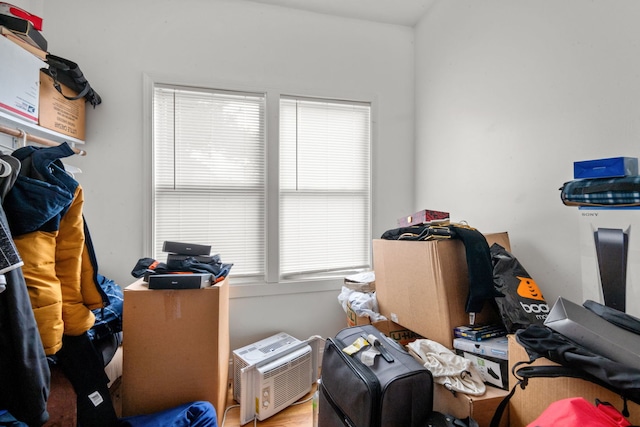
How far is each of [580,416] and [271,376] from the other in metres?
1.46

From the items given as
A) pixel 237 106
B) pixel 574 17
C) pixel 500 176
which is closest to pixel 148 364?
pixel 237 106

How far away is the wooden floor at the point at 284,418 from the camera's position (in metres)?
1.64

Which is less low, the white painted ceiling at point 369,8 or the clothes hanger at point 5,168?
the white painted ceiling at point 369,8

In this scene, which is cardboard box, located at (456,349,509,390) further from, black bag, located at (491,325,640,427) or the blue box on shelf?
the blue box on shelf

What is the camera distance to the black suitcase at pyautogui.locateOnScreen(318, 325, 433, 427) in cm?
101

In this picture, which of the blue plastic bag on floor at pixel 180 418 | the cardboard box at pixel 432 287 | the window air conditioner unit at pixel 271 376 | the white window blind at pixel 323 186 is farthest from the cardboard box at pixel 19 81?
the cardboard box at pixel 432 287

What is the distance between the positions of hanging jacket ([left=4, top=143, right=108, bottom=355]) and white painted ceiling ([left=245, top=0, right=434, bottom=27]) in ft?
6.19

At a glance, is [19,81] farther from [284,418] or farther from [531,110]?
[531,110]

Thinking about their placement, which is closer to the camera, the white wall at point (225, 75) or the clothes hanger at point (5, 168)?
the clothes hanger at point (5, 168)

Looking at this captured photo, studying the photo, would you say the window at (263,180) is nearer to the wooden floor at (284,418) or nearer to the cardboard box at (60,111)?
the cardboard box at (60,111)

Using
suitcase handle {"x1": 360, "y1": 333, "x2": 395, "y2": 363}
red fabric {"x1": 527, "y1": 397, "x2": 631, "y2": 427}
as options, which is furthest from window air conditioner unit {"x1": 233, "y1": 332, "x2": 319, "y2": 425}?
red fabric {"x1": 527, "y1": 397, "x2": 631, "y2": 427}

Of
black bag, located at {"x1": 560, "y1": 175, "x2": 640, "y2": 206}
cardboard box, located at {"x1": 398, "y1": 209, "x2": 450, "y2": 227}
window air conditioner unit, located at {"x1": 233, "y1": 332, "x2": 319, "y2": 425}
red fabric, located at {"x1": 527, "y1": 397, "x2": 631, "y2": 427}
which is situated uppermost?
black bag, located at {"x1": 560, "y1": 175, "x2": 640, "y2": 206}

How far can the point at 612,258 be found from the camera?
3.38ft

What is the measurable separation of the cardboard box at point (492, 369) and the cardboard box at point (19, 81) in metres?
2.34
